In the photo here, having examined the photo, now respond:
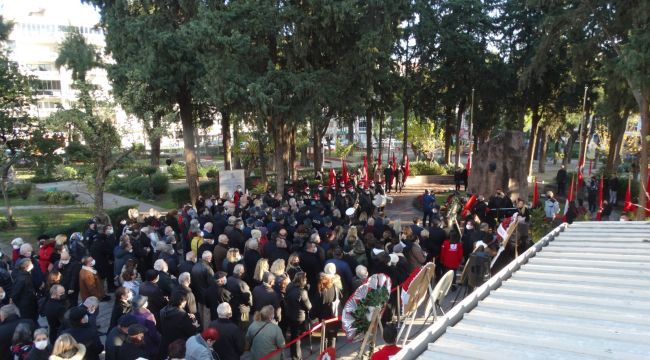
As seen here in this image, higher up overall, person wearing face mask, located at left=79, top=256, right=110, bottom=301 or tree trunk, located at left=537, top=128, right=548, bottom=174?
tree trunk, located at left=537, top=128, right=548, bottom=174

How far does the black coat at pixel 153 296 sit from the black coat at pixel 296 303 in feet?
6.66

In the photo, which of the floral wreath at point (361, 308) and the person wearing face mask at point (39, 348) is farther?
the floral wreath at point (361, 308)

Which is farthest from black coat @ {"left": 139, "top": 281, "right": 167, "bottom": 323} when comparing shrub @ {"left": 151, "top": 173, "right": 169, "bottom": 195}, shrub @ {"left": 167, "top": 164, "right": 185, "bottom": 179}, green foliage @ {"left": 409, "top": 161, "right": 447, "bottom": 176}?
shrub @ {"left": 167, "top": 164, "right": 185, "bottom": 179}

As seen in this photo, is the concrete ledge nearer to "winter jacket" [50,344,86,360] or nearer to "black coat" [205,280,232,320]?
"black coat" [205,280,232,320]

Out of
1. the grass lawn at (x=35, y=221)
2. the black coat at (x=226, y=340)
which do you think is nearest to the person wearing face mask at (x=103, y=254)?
the black coat at (x=226, y=340)

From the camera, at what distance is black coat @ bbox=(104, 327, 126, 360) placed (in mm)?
6075

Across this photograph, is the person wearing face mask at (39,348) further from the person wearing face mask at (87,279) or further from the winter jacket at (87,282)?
the winter jacket at (87,282)

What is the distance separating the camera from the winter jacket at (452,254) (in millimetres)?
10852

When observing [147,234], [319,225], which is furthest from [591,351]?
[147,234]

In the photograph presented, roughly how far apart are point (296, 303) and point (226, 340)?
1492 millimetres

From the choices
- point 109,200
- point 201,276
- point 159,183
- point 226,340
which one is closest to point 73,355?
point 226,340

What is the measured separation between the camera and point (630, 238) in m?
→ 8.04

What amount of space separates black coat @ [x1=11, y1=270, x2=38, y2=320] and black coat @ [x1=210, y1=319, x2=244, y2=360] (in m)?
3.94

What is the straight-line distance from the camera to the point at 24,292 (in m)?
8.32
